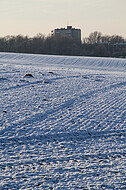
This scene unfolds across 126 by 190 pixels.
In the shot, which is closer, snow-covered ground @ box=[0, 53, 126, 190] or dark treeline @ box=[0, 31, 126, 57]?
snow-covered ground @ box=[0, 53, 126, 190]

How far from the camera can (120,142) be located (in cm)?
733

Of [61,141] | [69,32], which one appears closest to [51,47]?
[69,32]

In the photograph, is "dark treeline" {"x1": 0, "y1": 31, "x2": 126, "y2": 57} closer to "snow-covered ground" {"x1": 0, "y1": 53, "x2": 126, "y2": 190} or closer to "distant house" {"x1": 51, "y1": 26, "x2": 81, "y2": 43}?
"distant house" {"x1": 51, "y1": 26, "x2": 81, "y2": 43}

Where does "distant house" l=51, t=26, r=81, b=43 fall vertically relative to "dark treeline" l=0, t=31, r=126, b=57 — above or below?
above

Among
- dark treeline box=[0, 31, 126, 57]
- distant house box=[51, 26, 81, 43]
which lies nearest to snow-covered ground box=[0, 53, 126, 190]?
dark treeline box=[0, 31, 126, 57]

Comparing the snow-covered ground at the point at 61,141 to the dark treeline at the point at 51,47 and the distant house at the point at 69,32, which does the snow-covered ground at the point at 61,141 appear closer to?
the dark treeline at the point at 51,47

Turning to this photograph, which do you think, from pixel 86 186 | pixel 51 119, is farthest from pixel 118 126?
pixel 86 186

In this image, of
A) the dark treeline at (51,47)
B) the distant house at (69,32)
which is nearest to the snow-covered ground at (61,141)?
the dark treeline at (51,47)

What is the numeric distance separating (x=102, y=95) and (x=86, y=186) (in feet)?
29.5

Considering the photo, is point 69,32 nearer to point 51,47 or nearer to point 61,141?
point 51,47

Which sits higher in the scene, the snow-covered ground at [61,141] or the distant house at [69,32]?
the distant house at [69,32]

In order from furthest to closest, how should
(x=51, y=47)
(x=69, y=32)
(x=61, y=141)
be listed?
(x=69, y=32), (x=51, y=47), (x=61, y=141)

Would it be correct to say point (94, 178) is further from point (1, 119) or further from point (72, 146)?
point (1, 119)

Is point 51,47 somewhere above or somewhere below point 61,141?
above
